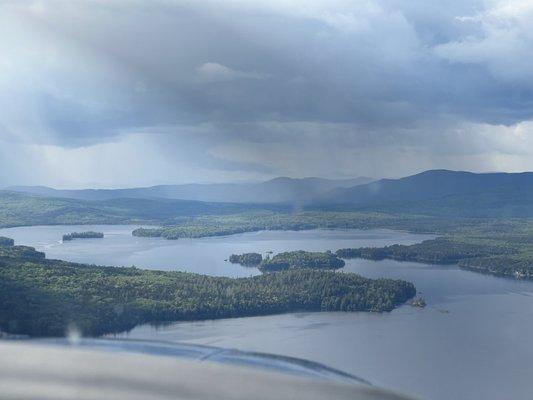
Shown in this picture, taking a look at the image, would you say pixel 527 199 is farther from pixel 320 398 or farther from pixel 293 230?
pixel 320 398

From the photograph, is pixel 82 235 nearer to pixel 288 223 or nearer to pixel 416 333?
pixel 288 223

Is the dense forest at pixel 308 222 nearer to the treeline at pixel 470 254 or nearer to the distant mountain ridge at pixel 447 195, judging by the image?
the treeline at pixel 470 254

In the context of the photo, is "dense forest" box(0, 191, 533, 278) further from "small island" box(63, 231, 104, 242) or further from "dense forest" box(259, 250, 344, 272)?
"dense forest" box(259, 250, 344, 272)

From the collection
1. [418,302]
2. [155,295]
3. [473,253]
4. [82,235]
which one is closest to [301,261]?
[418,302]

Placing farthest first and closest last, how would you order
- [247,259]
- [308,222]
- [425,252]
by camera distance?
[308,222], [425,252], [247,259]

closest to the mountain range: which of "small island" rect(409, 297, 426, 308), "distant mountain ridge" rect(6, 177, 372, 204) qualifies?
"distant mountain ridge" rect(6, 177, 372, 204)

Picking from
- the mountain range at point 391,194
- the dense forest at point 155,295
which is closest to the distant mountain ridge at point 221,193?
the mountain range at point 391,194
